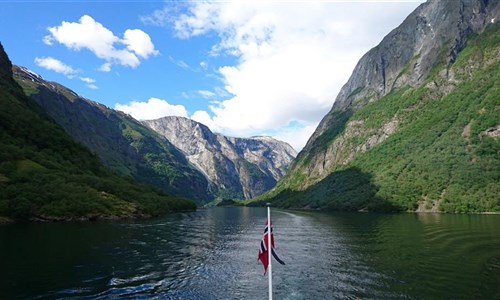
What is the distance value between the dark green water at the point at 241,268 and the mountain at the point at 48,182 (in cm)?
4175

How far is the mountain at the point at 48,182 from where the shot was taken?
110938 millimetres

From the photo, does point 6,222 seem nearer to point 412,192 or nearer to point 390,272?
point 390,272

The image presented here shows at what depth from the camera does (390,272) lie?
43156 millimetres

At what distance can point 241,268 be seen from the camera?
47812mm

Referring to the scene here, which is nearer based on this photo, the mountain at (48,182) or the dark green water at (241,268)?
the dark green water at (241,268)

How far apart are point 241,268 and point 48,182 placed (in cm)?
10176

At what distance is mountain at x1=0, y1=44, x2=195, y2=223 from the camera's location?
111 metres

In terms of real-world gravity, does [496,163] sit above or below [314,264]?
above

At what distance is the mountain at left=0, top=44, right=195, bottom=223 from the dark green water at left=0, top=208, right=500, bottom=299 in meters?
41.7

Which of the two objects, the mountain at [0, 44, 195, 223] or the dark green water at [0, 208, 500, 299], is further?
the mountain at [0, 44, 195, 223]

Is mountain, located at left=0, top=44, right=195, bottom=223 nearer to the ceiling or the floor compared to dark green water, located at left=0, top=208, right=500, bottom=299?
nearer to the ceiling

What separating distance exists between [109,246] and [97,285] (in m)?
27.1

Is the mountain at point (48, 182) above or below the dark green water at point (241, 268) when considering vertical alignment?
above

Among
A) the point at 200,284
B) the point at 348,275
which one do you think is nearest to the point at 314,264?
the point at 348,275
